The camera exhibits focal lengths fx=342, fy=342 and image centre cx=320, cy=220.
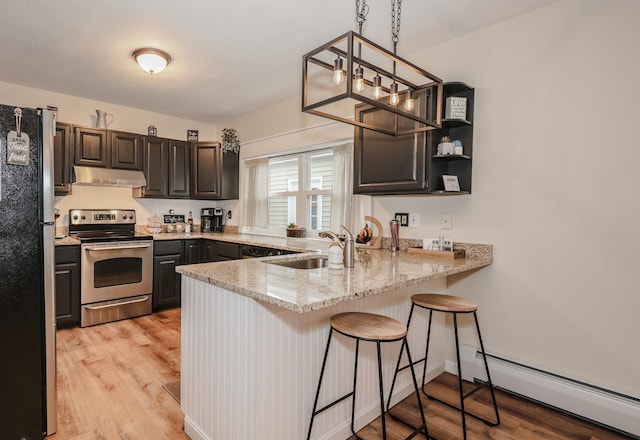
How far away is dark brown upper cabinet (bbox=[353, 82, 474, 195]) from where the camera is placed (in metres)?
2.40

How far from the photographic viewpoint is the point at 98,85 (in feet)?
11.9

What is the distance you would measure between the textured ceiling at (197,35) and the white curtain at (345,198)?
0.90m

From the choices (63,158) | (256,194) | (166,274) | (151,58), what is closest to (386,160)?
(151,58)

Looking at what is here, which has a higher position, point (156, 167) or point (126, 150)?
point (126, 150)

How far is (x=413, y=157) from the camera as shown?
2445 mm

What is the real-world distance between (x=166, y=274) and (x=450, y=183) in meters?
3.38

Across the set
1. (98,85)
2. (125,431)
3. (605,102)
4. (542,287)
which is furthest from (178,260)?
(605,102)

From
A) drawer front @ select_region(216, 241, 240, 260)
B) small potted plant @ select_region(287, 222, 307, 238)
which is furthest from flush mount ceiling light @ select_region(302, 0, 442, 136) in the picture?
drawer front @ select_region(216, 241, 240, 260)

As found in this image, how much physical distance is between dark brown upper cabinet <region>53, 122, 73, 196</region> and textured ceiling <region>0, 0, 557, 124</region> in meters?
0.50

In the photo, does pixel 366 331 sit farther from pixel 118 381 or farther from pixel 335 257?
pixel 118 381

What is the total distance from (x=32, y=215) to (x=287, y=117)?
2820mm

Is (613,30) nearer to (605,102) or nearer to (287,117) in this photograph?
(605,102)

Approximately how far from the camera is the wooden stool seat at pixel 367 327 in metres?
1.48

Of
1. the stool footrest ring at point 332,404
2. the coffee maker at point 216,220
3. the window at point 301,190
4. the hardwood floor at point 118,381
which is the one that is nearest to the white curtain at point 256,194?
the window at point 301,190
